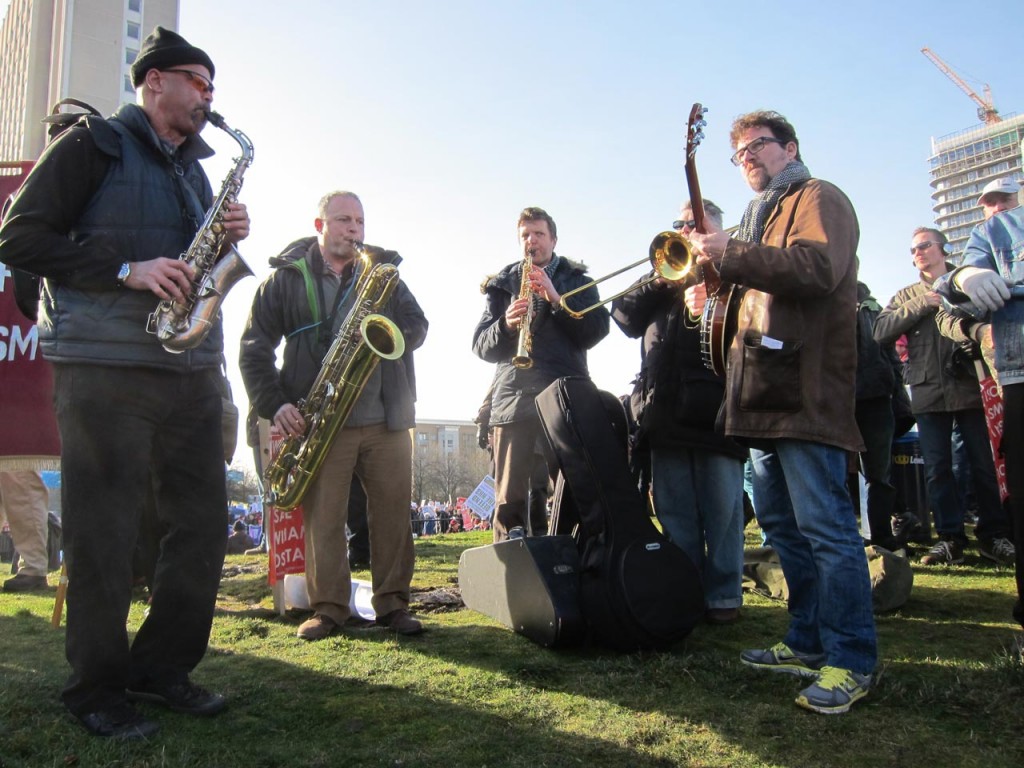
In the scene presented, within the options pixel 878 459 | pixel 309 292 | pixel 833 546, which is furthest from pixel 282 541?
pixel 878 459

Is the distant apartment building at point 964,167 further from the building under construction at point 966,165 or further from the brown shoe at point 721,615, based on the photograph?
the brown shoe at point 721,615

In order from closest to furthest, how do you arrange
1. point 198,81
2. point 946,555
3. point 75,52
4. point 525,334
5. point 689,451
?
point 198,81 → point 689,451 → point 525,334 → point 946,555 → point 75,52

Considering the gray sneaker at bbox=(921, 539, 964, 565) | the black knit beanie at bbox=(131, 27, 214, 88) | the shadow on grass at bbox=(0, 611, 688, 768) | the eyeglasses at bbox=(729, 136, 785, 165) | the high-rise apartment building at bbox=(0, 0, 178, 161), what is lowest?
the shadow on grass at bbox=(0, 611, 688, 768)

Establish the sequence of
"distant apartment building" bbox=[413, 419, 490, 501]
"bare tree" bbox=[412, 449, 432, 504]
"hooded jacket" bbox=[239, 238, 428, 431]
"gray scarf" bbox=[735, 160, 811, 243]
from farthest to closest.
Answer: "distant apartment building" bbox=[413, 419, 490, 501] < "bare tree" bbox=[412, 449, 432, 504] < "hooded jacket" bbox=[239, 238, 428, 431] < "gray scarf" bbox=[735, 160, 811, 243]

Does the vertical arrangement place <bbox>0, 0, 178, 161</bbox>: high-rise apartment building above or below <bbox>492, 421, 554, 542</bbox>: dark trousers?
above

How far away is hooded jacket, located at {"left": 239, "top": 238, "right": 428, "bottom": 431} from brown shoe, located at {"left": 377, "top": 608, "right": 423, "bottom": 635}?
103cm

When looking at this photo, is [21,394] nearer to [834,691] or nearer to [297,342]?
[297,342]

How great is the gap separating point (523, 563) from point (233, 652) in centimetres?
150

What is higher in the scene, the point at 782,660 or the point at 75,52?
the point at 75,52

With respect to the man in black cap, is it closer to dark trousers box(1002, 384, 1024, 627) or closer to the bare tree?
dark trousers box(1002, 384, 1024, 627)

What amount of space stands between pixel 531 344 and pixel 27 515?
4.40 m

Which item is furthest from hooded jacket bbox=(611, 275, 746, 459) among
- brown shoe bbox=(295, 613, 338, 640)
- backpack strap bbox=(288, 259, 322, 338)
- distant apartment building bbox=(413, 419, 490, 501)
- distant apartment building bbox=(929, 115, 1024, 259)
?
distant apartment building bbox=(929, 115, 1024, 259)

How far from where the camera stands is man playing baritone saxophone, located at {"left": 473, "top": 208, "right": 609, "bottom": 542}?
5.04m

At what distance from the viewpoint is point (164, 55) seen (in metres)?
3.09
